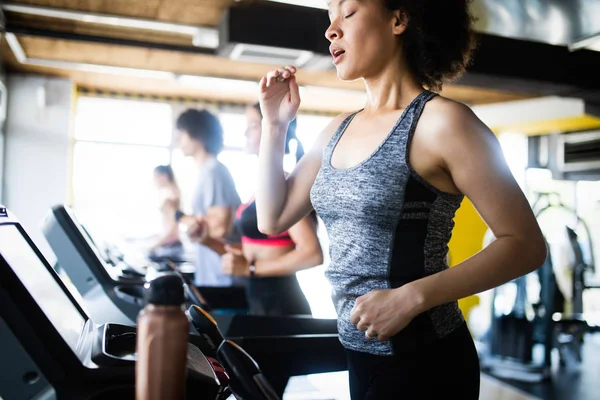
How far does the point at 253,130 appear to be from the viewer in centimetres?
250

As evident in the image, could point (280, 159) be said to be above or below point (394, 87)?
below

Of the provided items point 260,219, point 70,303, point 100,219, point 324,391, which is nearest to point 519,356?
point 324,391

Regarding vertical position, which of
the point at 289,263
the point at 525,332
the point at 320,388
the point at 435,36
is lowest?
the point at 525,332

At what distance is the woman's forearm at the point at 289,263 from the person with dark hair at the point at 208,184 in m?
0.42

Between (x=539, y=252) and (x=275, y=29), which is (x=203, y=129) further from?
(x=539, y=252)

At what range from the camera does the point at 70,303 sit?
101 centimetres

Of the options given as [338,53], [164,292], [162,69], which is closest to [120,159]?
[162,69]

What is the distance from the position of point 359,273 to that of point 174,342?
50 centimetres

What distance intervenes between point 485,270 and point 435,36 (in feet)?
1.56

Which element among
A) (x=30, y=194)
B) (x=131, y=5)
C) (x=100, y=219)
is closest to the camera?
(x=131, y=5)

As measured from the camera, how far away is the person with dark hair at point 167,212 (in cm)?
578

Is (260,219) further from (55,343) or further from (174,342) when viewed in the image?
(174,342)

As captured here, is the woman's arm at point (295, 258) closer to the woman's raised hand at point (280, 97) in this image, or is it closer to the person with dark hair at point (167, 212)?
the woman's raised hand at point (280, 97)

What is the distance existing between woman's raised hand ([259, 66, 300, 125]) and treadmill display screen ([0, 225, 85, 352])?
1.73 feet
